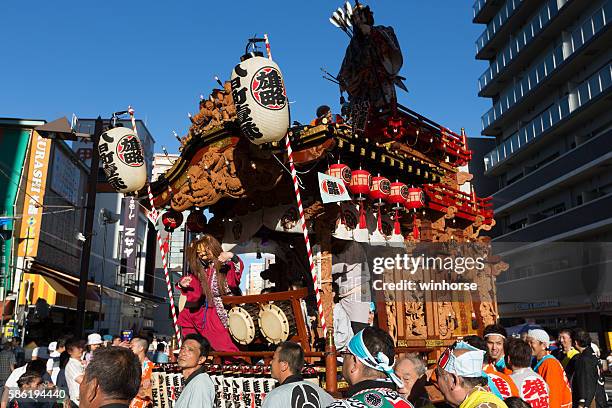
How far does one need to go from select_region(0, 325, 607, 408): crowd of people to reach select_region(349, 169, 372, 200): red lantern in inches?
120

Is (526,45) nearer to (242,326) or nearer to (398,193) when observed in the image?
(398,193)

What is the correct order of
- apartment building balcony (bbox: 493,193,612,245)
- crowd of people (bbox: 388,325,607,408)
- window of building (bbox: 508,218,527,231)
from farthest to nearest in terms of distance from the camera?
1. window of building (bbox: 508,218,527,231)
2. apartment building balcony (bbox: 493,193,612,245)
3. crowd of people (bbox: 388,325,607,408)

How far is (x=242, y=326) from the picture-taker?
24.8 ft

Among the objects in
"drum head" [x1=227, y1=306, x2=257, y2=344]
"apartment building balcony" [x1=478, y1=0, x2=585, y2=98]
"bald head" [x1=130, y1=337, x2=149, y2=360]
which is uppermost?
"apartment building balcony" [x1=478, y1=0, x2=585, y2=98]

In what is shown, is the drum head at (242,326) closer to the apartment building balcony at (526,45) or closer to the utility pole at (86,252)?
the utility pole at (86,252)

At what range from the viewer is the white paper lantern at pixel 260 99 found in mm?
6422

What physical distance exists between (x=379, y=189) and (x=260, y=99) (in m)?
2.80

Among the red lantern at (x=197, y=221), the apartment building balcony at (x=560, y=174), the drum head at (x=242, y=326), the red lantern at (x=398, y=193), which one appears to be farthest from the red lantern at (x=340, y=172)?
the apartment building balcony at (x=560, y=174)

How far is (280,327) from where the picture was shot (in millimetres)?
7219

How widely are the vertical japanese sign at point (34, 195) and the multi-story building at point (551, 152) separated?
20.2 m

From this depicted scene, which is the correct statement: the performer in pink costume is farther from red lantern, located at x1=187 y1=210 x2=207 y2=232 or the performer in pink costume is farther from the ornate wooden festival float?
red lantern, located at x1=187 y1=210 x2=207 y2=232

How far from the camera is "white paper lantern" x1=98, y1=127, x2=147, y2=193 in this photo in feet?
30.0

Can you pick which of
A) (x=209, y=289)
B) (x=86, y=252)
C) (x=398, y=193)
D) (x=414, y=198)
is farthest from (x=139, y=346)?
(x=86, y=252)

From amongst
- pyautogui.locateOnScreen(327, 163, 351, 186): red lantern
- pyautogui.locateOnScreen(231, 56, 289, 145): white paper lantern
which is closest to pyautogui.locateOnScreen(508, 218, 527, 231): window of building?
pyautogui.locateOnScreen(327, 163, 351, 186): red lantern
